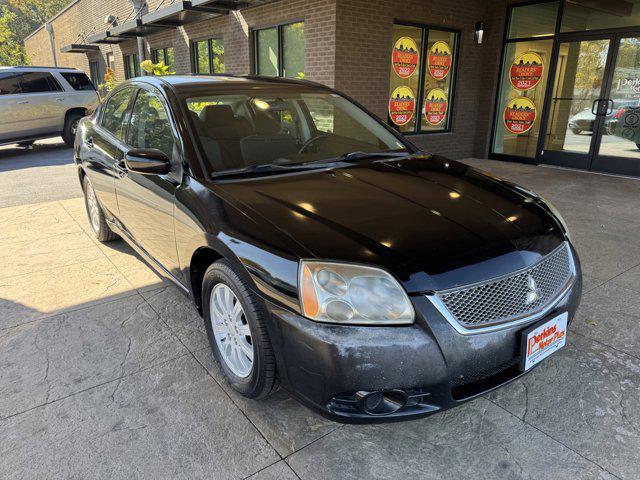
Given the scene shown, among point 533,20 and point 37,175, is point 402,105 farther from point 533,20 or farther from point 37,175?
point 37,175

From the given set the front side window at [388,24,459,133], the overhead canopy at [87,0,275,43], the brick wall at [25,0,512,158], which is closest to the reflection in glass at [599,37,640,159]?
the brick wall at [25,0,512,158]

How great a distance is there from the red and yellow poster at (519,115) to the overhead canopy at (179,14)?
20.2 ft

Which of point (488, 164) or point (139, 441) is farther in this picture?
point (488, 164)

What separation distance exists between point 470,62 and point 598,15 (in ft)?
7.38

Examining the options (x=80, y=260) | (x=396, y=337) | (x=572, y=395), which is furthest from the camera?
(x=80, y=260)

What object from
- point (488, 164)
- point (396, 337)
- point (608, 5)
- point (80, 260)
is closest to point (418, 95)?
point (488, 164)

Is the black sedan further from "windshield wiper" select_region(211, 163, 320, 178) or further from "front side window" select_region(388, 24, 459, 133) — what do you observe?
"front side window" select_region(388, 24, 459, 133)

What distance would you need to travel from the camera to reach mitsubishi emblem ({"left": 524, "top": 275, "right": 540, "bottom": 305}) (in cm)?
206

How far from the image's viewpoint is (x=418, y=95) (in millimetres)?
9133

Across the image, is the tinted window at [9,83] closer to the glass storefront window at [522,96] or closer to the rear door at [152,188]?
the rear door at [152,188]

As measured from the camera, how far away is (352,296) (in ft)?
6.11

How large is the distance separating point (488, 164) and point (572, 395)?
7.74 metres

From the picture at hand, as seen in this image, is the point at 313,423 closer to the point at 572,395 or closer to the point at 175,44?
the point at 572,395

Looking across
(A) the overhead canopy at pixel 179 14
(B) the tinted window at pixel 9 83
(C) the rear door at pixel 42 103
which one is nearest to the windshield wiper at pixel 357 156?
(A) the overhead canopy at pixel 179 14
